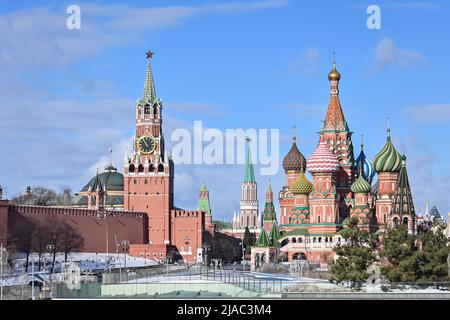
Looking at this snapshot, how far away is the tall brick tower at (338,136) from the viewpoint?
106312 millimetres

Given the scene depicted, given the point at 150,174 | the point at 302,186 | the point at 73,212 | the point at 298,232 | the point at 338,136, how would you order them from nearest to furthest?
the point at 298,232 < the point at 73,212 < the point at 302,186 < the point at 338,136 < the point at 150,174

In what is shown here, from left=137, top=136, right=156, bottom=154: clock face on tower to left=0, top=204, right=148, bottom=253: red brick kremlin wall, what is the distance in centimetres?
658

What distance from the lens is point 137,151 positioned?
119 m

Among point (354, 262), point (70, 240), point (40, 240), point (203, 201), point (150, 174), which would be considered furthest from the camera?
point (203, 201)

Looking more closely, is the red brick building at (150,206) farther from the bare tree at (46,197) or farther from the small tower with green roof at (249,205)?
the small tower with green roof at (249,205)

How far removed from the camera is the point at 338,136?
352 ft

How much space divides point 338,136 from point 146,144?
2105cm

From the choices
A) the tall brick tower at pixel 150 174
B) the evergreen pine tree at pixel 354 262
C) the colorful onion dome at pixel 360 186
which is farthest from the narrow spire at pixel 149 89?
the evergreen pine tree at pixel 354 262

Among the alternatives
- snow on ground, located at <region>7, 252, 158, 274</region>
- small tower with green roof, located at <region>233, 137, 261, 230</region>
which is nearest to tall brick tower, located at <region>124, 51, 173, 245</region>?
snow on ground, located at <region>7, 252, 158, 274</region>

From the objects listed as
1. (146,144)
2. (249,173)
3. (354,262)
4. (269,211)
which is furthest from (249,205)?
(354,262)

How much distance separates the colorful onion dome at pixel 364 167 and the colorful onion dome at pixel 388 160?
7.53 m

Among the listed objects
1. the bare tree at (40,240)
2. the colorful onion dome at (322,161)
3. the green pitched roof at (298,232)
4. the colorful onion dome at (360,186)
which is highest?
the colorful onion dome at (322,161)

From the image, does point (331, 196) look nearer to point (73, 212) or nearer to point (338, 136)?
point (338, 136)
